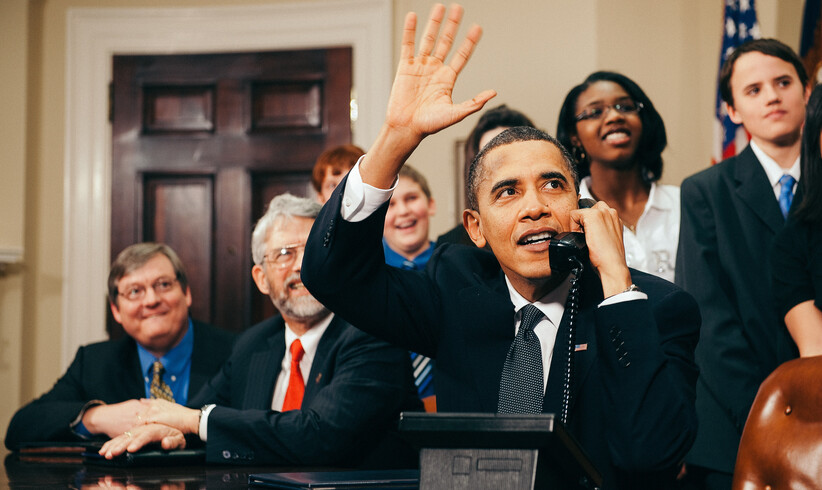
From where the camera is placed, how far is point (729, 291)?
8.01ft

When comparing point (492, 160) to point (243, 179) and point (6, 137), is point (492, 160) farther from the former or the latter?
point (6, 137)

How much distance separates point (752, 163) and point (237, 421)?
160cm

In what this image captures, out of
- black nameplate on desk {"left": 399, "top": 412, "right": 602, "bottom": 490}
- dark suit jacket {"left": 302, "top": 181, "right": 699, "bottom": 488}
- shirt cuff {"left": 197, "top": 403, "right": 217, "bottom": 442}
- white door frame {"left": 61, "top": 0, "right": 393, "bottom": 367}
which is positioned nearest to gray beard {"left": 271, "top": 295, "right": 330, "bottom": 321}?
shirt cuff {"left": 197, "top": 403, "right": 217, "bottom": 442}

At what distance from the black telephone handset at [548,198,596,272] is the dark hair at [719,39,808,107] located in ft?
4.49

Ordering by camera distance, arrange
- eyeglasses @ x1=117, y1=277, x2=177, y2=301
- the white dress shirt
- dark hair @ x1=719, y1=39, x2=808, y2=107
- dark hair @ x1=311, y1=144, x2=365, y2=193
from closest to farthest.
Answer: dark hair @ x1=719, y1=39, x2=808, y2=107 → the white dress shirt → eyeglasses @ x1=117, y1=277, x2=177, y2=301 → dark hair @ x1=311, y1=144, x2=365, y2=193

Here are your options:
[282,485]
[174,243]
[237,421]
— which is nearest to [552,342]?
[282,485]

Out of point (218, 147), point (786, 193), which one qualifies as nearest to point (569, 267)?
point (786, 193)


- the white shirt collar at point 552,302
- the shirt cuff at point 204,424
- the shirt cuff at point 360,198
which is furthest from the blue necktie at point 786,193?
the shirt cuff at point 204,424

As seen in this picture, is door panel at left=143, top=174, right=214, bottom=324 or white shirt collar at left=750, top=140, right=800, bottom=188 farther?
door panel at left=143, top=174, right=214, bottom=324

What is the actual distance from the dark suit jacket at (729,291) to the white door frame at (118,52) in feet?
8.34

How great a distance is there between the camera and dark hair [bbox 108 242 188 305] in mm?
3057

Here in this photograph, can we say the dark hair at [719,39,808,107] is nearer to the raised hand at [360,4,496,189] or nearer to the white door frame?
the raised hand at [360,4,496,189]

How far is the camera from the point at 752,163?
2500 millimetres

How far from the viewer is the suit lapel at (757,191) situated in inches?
95.3
